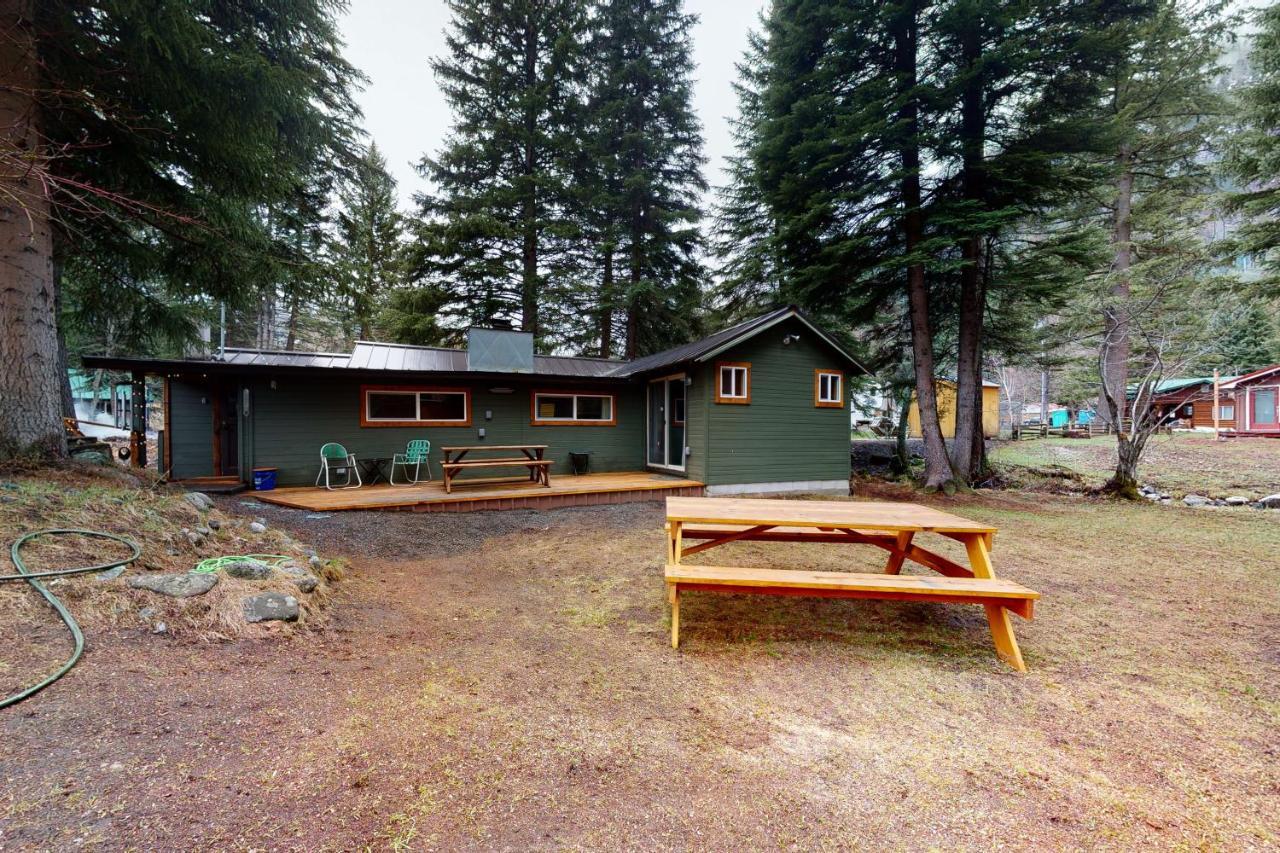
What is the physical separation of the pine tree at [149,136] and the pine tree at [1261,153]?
12.2 metres

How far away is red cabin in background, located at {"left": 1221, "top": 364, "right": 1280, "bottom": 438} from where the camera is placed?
59.9 ft

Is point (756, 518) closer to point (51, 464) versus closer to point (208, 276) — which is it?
point (51, 464)

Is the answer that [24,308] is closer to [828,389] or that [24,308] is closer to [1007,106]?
[828,389]

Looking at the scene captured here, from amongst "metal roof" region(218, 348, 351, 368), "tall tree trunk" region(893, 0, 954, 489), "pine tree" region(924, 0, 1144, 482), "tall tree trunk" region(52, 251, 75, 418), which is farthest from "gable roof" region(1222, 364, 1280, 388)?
"tall tree trunk" region(52, 251, 75, 418)

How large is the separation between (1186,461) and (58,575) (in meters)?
20.4

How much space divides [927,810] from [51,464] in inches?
299

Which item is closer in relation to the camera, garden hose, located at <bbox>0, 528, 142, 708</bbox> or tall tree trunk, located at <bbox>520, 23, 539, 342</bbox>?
garden hose, located at <bbox>0, 528, 142, 708</bbox>

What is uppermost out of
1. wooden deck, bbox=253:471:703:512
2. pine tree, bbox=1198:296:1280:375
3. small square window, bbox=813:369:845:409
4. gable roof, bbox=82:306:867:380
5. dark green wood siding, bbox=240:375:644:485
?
pine tree, bbox=1198:296:1280:375

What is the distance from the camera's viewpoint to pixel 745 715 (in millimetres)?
2254

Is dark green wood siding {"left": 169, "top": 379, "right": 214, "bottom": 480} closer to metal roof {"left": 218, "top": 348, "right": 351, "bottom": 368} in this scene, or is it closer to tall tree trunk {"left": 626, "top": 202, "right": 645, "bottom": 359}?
metal roof {"left": 218, "top": 348, "right": 351, "bottom": 368}

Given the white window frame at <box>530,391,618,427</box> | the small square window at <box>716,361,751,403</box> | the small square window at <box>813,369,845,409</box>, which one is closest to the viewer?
the small square window at <box>716,361,751,403</box>

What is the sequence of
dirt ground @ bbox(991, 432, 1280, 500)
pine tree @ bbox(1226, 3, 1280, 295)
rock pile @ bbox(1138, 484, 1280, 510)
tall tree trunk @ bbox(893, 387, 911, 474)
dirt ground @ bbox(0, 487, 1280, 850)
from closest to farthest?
dirt ground @ bbox(0, 487, 1280, 850), pine tree @ bbox(1226, 3, 1280, 295), rock pile @ bbox(1138, 484, 1280, 510), dirt ground @ bbox(991, 432, 1280, 500), tall tree trunk @ bbox(893, 387, 911, 474)

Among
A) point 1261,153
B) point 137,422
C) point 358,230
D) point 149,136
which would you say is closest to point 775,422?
point 1261,153

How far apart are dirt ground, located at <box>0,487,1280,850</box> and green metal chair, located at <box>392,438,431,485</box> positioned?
5.74 metres
